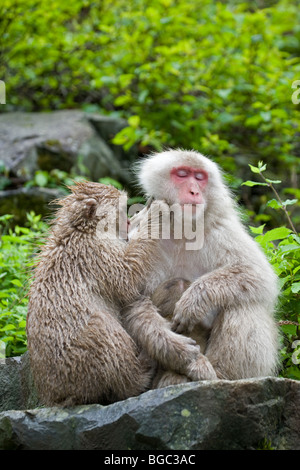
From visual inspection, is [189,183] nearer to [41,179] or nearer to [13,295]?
[13,295]

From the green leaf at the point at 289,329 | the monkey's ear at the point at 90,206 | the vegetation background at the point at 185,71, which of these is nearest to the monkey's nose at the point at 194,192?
the monkey's ear at the point at 90,206

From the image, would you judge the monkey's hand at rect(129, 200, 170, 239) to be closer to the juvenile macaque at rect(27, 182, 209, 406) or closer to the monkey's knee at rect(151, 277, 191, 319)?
the juvenile macaque at rect(27, 182, 209, 406)

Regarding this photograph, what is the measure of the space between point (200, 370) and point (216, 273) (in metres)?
0.75

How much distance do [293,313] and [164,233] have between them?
1.40 m

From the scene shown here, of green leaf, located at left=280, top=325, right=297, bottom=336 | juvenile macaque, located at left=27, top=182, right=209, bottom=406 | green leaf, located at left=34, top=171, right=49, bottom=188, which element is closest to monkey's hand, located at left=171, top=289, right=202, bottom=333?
juvenile macaque, located at left=27, top=182, right=209, bottom=406

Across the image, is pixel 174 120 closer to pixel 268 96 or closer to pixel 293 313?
pixel 268 96

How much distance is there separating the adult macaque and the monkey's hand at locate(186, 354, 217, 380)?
0.16m

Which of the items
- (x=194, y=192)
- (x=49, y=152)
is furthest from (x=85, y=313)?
(x=49, y=152)

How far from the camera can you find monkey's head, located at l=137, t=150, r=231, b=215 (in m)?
4.44

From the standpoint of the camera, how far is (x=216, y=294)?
4.12 metres

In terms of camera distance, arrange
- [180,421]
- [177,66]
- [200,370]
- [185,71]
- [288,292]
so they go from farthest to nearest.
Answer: [185,71], [177,66], [288,292], [200,370], [180,421]

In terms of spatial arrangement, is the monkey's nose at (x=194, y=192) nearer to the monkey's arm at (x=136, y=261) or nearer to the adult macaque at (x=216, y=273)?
the adult macaque at (x=216, y=273)

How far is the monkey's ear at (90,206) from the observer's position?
14.4 feet
